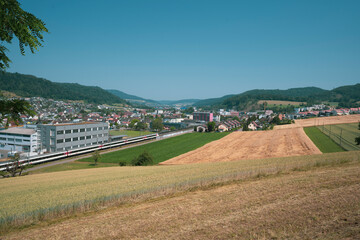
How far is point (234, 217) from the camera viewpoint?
752 cm

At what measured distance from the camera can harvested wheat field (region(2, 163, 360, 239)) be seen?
6441 millimetres

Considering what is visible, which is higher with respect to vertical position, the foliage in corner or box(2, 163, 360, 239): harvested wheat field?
the foliage in corner

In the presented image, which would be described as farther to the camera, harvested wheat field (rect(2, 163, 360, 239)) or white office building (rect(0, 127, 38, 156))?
white office building (rect(0, 127, 38, 156))

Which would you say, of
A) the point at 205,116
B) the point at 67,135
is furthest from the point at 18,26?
the point at 205,116

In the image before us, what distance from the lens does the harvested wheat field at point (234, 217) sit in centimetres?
644

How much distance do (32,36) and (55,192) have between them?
32.7 feet

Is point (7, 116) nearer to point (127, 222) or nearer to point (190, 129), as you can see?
point (127, 222)

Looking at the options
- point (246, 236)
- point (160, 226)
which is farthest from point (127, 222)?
point (246, 236)

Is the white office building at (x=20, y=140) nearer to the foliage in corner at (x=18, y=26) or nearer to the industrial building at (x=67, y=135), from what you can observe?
the industrial building at (x=67, y=135)

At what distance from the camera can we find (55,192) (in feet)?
42.4

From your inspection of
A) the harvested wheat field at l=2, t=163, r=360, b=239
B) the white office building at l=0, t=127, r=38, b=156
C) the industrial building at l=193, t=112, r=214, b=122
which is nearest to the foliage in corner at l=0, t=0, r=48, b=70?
the harvested wheat field at l=2, t=163, r=360, b=239

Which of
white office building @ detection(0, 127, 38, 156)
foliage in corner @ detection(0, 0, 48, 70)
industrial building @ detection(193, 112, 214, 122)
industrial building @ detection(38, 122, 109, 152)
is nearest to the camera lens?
foliage in corner @ detection(0, 0, 48, 70)

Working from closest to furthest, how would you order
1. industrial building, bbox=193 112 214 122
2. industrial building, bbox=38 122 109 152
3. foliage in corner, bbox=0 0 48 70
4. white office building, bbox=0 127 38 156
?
foliage in corner, bbox=0 0 48 70
industrial building, bbox=38 122 109 152
white office building, bbox=0 127 38 156
industrial building, bbox=193 112 214 122

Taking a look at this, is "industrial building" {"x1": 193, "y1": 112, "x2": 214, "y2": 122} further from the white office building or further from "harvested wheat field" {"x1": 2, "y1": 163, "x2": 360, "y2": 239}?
"harvested wheat field" {"x1": 2, "y1": 163, "x2": 360, "y2": 239}
